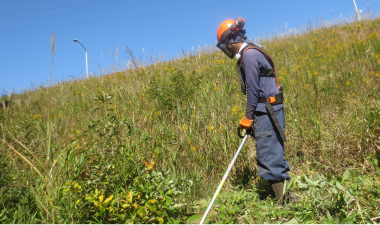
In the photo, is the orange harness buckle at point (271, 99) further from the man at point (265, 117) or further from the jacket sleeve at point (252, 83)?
the jacket sleeve at point (252, 83)

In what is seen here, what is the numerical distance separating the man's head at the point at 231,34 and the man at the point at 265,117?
0.58ft

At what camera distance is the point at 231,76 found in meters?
5.98

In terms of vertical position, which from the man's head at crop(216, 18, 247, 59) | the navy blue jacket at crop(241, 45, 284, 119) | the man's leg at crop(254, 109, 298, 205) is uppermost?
the man's head at crop(216, 18, 247, 59)

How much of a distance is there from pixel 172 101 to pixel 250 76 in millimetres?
2197

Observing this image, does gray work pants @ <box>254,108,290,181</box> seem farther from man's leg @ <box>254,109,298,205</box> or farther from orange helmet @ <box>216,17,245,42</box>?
orange helmet @ <box>216,17,245,42</box>

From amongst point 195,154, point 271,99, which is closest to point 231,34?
point 271,99

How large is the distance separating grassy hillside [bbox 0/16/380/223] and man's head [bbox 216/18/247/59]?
100 centimetres

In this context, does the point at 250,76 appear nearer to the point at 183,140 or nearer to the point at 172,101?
the point at 183,140

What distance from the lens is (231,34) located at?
9.83 feet

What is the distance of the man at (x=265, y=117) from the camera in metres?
2.65

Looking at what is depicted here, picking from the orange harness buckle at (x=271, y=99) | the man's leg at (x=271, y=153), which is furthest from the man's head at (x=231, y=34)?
the man's leg at (x=271, y=153)

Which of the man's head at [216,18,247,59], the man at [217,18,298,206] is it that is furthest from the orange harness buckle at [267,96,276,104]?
the man's head at [216,18,247,59]

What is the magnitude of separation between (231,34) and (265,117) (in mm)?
1138

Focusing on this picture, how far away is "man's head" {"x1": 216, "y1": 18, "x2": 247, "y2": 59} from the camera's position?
2.91 m
